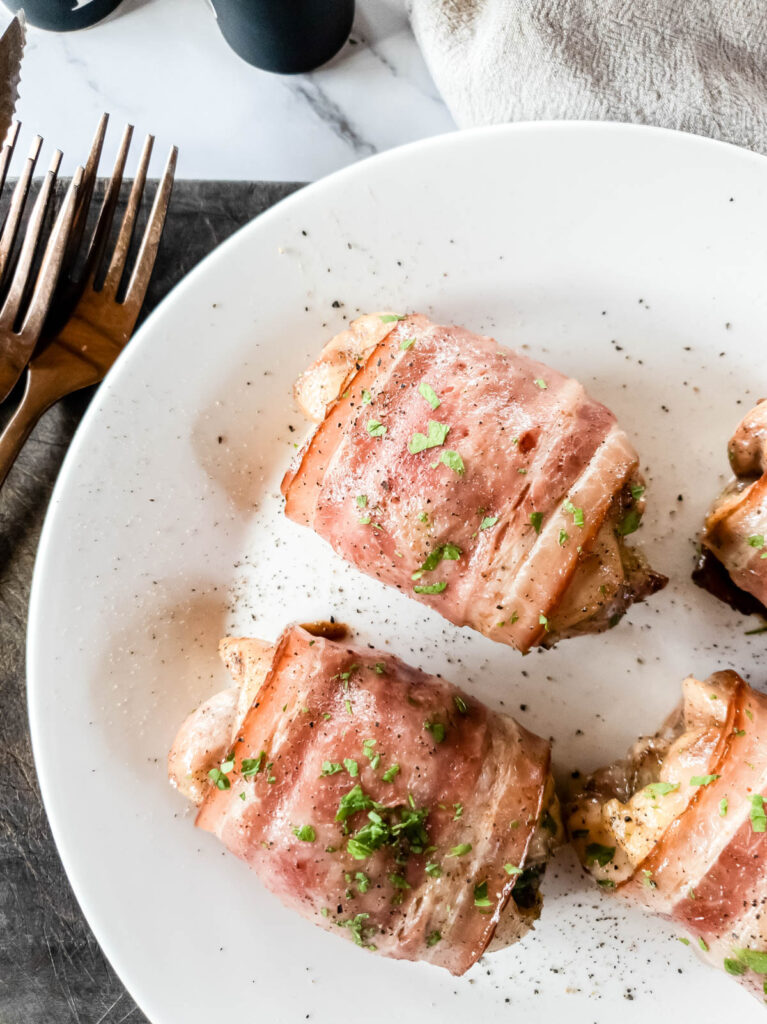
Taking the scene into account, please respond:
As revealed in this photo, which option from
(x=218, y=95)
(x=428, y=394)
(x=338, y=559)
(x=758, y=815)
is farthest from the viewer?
(x=218, y=95)

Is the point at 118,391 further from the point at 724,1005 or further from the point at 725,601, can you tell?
the point at 724,1005

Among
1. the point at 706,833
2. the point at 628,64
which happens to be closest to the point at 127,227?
the point at 628,64

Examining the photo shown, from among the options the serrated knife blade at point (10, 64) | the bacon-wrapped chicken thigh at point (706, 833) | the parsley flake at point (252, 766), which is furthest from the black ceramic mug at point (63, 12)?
the bacon-wrapped chicken thigh at point (706, 833)

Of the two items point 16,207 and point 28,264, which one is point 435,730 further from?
point 16,207

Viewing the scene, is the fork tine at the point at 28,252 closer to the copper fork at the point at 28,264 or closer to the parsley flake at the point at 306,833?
the copper fork at the point at 28,264

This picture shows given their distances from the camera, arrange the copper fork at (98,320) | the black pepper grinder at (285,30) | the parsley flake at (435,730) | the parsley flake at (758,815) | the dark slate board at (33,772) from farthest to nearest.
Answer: the dark slate board at (33,772) → the copper fork at (98,320) → the black pepper grinder at (285,30) → the parsley flake at (435,730) → the parsley flake at (758,815)
